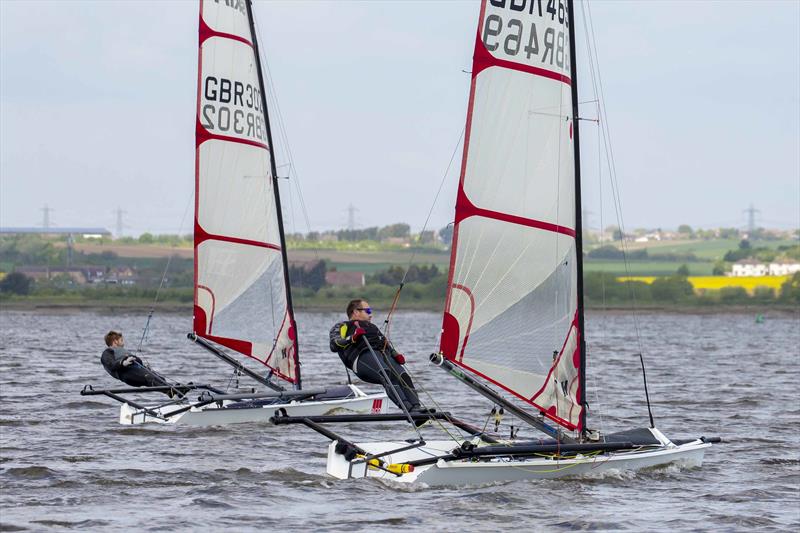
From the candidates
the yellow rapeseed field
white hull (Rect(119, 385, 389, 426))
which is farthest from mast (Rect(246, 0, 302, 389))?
the yellow rapeseed field

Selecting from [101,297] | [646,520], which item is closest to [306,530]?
[646,520]

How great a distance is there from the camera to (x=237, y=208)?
2342 centimetres

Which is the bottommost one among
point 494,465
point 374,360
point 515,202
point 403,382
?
point 494,465

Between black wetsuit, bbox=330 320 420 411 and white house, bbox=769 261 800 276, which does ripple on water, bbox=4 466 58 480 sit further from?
white house, bbox=769 261 800 276

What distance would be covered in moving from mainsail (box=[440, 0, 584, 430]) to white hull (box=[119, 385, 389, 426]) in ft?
20.1

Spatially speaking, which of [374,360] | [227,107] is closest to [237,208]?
[227,107]

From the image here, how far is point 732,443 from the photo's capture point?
20.9 meters

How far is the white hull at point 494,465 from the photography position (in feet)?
49.0

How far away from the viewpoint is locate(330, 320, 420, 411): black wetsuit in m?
16.1

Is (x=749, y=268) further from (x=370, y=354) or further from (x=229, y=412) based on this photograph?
(x=370, y=354)

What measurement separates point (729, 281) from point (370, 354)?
5382 inches

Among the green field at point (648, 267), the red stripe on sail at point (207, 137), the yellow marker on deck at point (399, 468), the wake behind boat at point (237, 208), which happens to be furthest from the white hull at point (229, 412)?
the green field at point (648, 267)

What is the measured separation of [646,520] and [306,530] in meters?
3.63

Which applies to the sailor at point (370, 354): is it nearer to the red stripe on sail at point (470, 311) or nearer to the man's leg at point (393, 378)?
the man's leg at point (393, 378)
